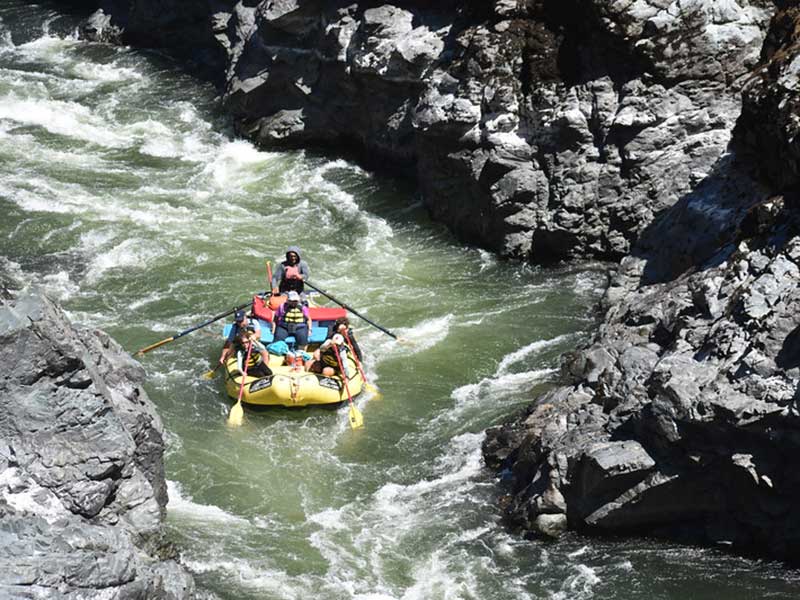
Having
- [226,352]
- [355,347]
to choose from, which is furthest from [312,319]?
[226,352]

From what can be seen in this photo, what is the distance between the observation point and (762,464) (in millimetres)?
11422

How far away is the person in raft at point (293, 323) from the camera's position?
16.3 metres

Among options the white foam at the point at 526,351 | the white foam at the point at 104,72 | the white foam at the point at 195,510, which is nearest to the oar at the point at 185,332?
the white foam at the point at 195,510

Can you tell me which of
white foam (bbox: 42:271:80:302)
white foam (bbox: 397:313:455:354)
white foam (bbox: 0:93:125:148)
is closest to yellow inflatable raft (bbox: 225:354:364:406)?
white foam (bbox: 397:313:455:354)

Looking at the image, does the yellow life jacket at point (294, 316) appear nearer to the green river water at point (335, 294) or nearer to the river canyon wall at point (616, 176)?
the green river water at point (335, 294)

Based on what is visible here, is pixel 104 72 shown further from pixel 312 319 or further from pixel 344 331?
pixel 344 331

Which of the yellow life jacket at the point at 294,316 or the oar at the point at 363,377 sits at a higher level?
the yellow life jacket at the point at 294,316

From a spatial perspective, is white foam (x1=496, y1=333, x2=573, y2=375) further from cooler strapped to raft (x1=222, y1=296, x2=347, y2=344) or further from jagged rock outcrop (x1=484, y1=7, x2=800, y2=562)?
cooler strapped to raft (x1=222, y1=296, x2=347, y2=344)

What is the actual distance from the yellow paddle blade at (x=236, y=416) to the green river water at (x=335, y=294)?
0.52 ft

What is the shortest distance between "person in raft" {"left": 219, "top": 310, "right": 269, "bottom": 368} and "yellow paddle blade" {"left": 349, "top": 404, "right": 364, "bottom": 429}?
1398 mm

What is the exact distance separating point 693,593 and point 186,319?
874 centimetres

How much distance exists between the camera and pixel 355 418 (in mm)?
15047

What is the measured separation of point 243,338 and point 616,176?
6136mm

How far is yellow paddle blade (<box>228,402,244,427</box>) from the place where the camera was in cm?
1504
